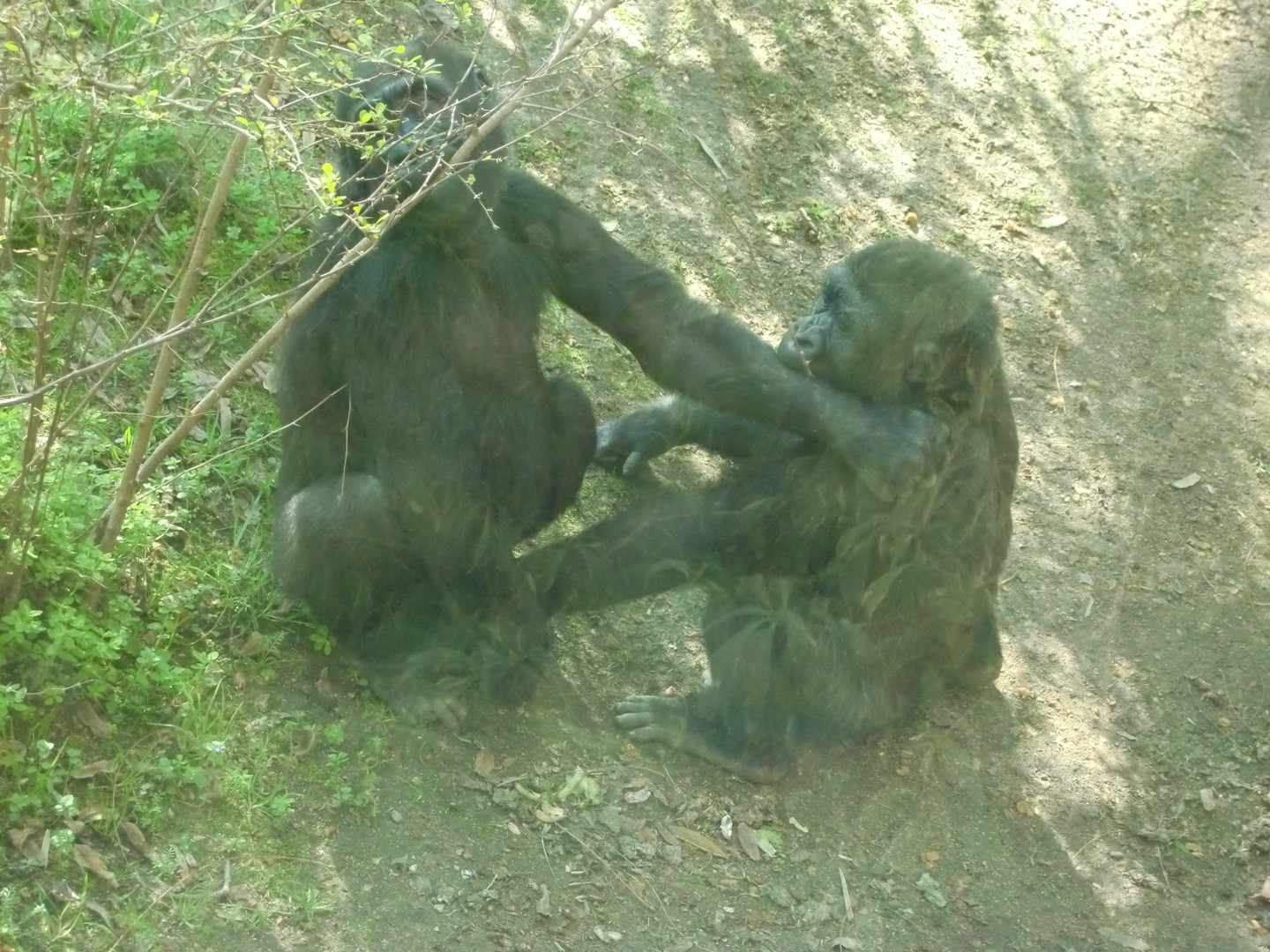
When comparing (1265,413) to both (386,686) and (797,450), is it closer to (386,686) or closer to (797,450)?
(797,450)

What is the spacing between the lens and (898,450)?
4.79m

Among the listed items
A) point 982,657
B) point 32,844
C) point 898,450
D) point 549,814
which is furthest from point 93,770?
point 982,657

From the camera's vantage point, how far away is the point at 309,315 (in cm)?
481

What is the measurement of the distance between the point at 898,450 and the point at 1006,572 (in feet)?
5.98

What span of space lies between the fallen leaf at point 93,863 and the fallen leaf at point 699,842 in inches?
72.6

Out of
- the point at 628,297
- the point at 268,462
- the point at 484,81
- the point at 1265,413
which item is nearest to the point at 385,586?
the point at 268,462

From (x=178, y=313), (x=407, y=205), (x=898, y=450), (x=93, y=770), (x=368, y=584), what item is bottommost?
(x=93, y=770)

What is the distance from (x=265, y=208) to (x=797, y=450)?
2728 millimetres

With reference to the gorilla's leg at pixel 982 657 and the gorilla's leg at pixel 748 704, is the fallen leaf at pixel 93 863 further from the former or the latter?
the gorilla's leg at pixel 982 657

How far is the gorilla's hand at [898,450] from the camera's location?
188 inches

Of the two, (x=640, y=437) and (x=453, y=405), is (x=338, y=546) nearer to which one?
(x=453, y=405)

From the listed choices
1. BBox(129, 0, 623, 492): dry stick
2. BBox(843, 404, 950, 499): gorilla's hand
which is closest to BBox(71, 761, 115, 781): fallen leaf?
BBox(129, 0, 623, 492): dry stick

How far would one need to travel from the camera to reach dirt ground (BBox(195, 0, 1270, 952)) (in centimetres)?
453

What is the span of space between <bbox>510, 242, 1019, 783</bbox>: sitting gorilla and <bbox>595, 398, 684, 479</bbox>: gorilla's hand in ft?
1.76
